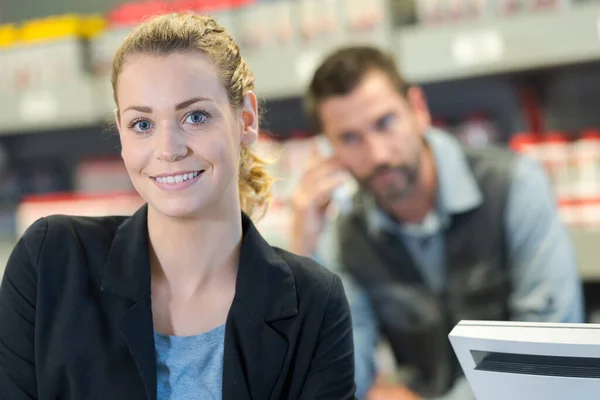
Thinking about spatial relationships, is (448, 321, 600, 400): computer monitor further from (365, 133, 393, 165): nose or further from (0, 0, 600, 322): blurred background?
(365, 133, 393, 165): nose

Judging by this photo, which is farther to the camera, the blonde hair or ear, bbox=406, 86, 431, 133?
ear, bbox=406, 86, 431, 133

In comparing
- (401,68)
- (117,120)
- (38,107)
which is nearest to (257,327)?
(117,120)

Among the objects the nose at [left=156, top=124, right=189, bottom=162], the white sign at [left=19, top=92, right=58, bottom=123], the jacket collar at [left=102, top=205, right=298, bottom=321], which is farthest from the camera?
the white sign at [left=19, top=92, right=58, bottom=123]

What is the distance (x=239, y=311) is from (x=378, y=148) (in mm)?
860

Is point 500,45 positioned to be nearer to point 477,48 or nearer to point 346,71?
point 477,48

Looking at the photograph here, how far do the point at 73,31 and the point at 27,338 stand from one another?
1801 mm

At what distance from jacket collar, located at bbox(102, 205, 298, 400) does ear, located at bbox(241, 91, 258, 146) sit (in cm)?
15

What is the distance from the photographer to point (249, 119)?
1096 millimetres

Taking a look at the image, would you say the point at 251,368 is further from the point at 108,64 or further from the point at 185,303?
the point at 108,64

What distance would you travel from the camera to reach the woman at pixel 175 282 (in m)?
0.98

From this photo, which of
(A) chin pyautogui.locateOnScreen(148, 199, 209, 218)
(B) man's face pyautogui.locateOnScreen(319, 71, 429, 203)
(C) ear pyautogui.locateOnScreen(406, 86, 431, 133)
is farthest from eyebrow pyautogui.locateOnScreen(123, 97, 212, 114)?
(C) ear pyautogui.locateOnScreen(406, 86, 431, 133)

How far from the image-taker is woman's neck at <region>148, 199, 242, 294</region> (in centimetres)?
107

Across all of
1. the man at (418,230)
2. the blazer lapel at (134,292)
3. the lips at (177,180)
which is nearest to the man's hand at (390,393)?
the man at (418,230)

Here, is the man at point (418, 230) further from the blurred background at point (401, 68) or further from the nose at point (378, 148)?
the blurred background at point (401, 68)
